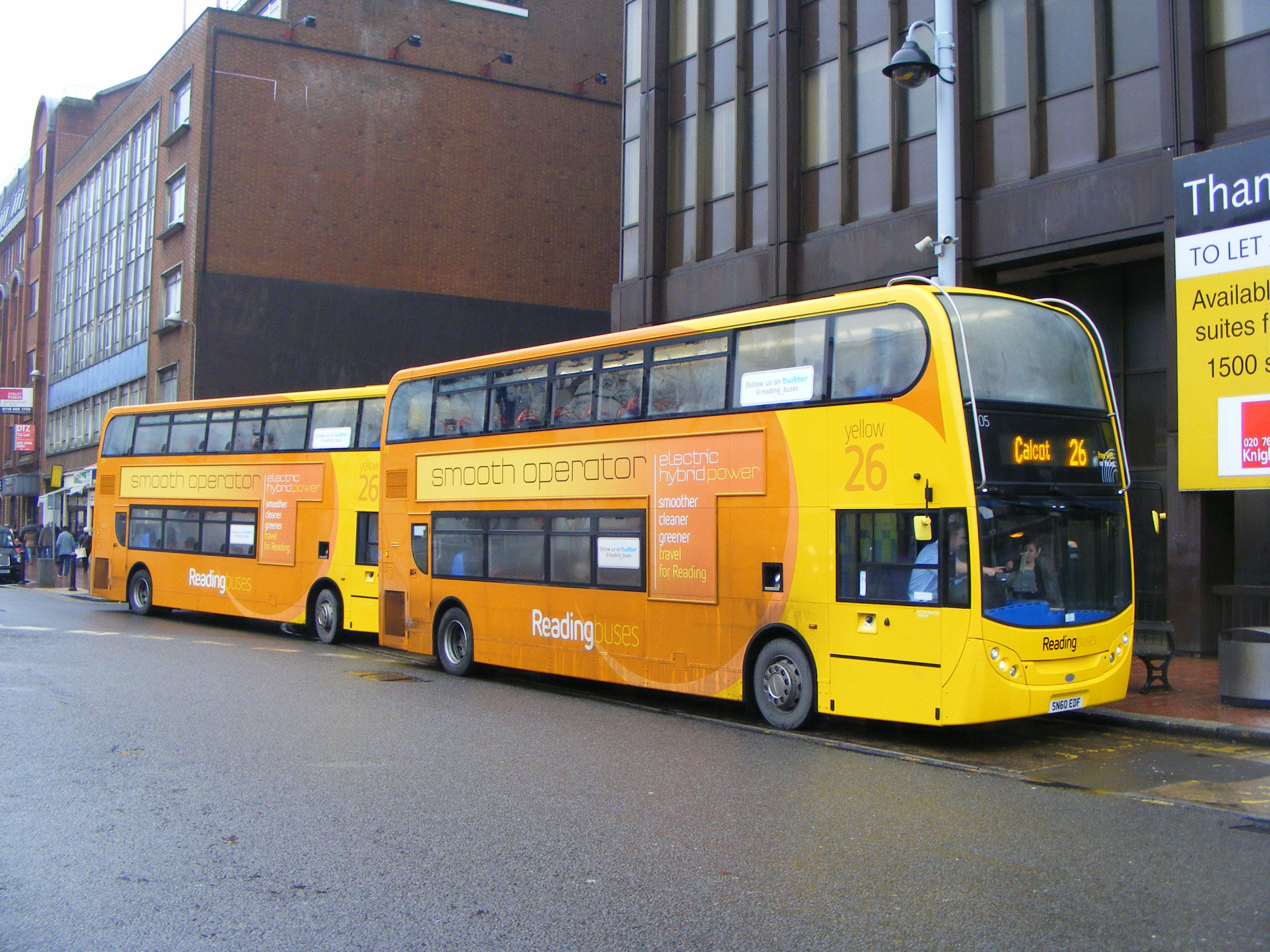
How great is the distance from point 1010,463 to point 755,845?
4494 millimetres

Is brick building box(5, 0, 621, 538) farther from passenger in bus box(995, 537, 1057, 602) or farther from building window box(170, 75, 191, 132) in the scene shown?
passenger in bus box(995, 537, 1057, 602)

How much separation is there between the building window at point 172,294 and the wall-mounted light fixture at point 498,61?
12.6m

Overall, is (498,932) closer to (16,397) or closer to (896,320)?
(896,320)

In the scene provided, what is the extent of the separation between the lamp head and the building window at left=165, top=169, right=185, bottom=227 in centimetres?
3154

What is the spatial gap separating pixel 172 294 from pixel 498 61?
46.3 ft

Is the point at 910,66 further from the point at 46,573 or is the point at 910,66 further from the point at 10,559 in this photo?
the point at 10,559

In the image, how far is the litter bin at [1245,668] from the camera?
444 inches

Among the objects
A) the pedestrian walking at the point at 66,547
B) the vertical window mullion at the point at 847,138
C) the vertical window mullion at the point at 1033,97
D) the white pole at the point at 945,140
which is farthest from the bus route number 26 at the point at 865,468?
the pedestrian walking at the point at 66,547

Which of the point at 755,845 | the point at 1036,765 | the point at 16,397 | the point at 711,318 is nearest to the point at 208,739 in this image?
the point at 755,845

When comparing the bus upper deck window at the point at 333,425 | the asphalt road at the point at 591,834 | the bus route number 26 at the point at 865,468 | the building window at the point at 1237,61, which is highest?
the building window at the point at 1237,61

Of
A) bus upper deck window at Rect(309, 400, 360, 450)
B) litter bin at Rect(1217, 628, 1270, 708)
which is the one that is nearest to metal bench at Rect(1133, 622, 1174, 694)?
litter bin at Rect(1217, 628, 1270, 708)

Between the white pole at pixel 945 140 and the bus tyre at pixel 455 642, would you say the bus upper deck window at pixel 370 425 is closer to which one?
the bus tyre at pixel 455 642

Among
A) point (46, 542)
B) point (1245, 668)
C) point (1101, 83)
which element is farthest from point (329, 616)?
point (46, 542)

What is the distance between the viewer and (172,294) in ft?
130
